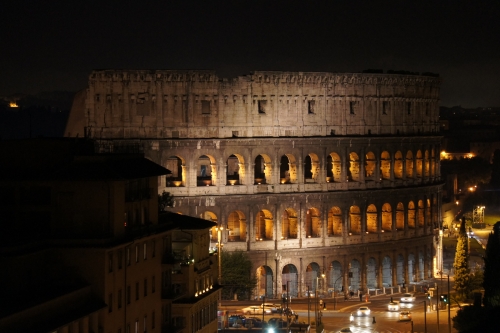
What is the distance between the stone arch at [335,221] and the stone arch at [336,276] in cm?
290

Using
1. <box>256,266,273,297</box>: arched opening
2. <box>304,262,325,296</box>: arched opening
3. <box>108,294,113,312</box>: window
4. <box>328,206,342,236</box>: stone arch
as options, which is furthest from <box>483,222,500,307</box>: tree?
<box>108,294,113,312</box>: window

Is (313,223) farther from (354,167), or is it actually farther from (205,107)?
(205,107)

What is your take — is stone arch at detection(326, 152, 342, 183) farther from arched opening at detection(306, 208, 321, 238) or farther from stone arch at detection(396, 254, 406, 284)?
stone arch at detection(396, 254, 406, 284)

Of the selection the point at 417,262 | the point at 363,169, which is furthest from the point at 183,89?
the point at 417,262

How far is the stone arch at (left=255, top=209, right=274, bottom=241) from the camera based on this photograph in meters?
104

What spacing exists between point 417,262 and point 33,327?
69.3 meters

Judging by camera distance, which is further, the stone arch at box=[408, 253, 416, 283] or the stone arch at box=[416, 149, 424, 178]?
the stone arch at box=[416, 149, 424, 178]

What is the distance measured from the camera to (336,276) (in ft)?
351

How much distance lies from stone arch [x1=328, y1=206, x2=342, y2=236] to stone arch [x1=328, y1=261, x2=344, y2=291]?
2896mm

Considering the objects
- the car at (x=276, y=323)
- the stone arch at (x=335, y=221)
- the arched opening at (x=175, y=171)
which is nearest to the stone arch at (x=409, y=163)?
the stone arch at (x=335, y=221)

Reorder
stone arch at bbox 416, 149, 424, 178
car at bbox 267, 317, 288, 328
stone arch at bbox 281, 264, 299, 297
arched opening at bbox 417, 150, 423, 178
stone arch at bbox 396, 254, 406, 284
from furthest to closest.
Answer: arched opening at bbox 417, 150, 423, 178, stone arch at bbox 416, 149, 424, 178, stone arch at bbox 396, 254, 406, 284, stone arch at bbox 281, 264, 299, 297, car at bbox 267, 317, 288, 328

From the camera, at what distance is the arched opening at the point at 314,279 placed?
341 feet

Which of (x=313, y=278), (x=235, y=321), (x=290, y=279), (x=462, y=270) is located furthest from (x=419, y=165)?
(x=235, y=321)

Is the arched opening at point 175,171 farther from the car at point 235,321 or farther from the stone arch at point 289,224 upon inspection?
the car at point 235,321
